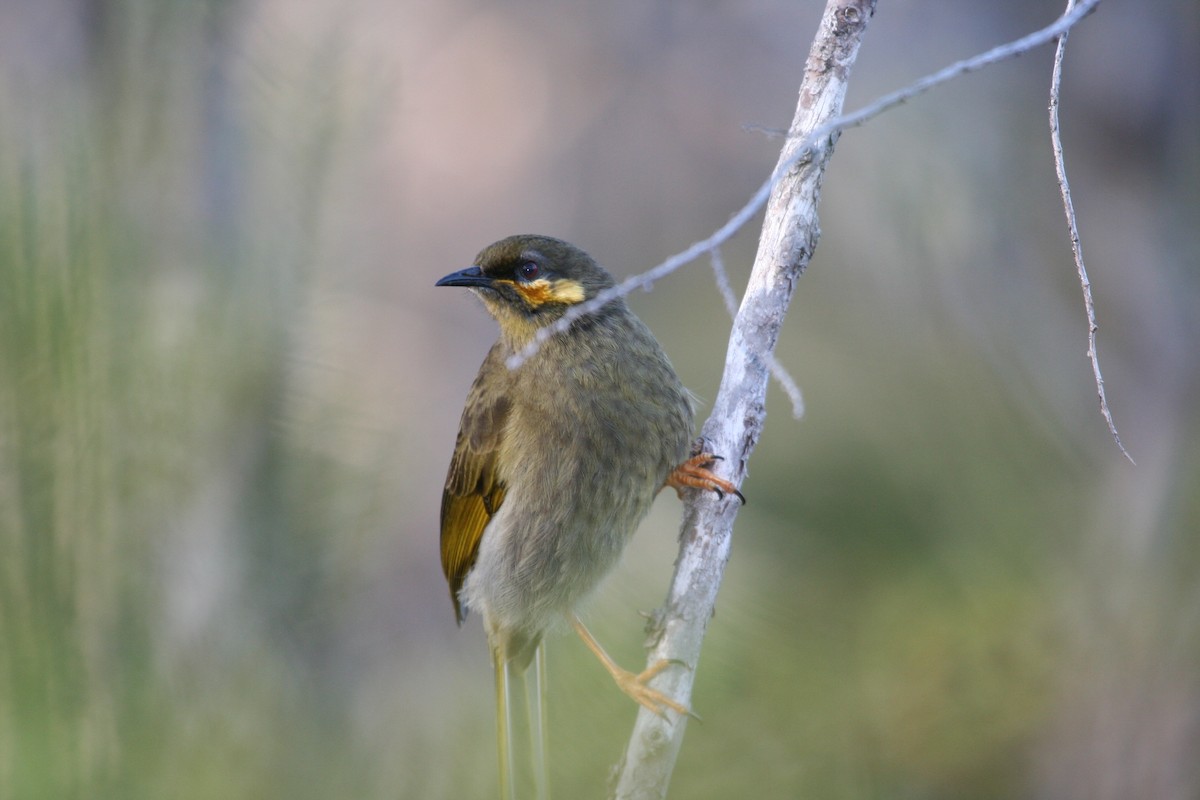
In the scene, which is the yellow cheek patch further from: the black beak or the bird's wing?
Result: the bird's wing

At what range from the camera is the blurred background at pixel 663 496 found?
87 cm

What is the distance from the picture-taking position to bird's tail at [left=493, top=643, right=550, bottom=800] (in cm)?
205

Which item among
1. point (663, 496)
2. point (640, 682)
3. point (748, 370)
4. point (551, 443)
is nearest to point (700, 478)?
point (748, 370)

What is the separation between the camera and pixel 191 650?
43.3 inches

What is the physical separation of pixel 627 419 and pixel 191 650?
68.2 inches

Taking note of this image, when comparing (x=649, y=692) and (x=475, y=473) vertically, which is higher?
(x=475, y=473)

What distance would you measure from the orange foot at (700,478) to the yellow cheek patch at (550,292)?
0.61 metres

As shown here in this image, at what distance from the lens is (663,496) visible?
159 inches

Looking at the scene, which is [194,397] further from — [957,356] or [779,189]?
[957,356]

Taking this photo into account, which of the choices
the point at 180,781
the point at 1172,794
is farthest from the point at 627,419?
the point at 180,781

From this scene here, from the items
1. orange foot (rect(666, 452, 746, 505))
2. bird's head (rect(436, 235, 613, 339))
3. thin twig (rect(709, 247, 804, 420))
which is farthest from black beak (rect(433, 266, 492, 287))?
thin twig (rect(709, 247, 804, 420))

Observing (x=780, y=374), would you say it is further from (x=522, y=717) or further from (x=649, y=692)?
(x=522, y=717)

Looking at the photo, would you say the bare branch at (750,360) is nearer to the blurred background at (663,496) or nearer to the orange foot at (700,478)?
Answer: the orange foot at (700,478)

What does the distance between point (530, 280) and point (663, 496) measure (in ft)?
4.48
